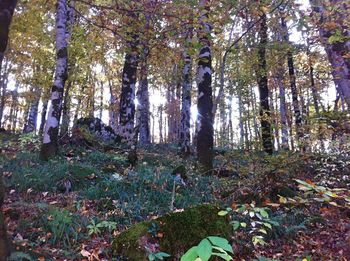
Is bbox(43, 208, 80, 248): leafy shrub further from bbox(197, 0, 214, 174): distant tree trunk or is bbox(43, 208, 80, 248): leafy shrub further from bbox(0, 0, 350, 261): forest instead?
bbox(197, 0, 214, 174): distant tree trunk

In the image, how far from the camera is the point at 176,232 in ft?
13.8

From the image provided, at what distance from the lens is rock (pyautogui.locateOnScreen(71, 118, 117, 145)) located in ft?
39.7

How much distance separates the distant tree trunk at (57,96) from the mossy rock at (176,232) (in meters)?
5.95

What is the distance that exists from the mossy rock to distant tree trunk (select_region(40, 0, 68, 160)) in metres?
5.95

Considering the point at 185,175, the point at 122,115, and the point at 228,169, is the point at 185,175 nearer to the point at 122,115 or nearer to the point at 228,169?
the point at 228,169

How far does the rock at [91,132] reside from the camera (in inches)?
476

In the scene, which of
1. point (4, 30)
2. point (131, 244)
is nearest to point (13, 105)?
point (131, 244)

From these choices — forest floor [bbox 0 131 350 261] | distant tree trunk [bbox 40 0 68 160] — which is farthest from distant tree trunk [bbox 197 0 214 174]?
distant tree trunk [bbox 40 0 68 160]

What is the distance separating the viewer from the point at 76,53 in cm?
1520

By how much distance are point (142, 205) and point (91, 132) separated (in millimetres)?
8777

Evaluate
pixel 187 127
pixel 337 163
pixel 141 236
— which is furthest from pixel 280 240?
pixel 187 127

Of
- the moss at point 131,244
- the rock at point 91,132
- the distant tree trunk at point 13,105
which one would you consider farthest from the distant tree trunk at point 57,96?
the distant tree trunk at point 13,105

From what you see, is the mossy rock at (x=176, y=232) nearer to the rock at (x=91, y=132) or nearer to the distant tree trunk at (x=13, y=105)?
the rock at (x=91, y=132)

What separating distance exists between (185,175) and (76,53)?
10417mm
